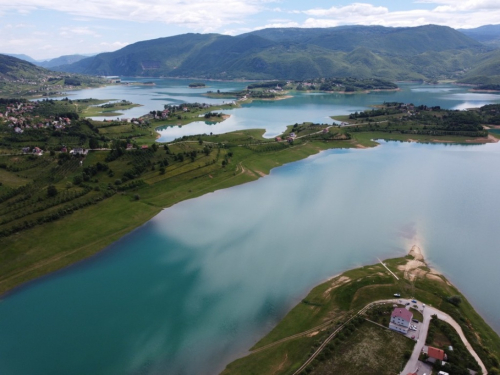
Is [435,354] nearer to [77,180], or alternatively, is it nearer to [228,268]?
[228,268]

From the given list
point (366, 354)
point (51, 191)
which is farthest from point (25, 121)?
point (366, 354)

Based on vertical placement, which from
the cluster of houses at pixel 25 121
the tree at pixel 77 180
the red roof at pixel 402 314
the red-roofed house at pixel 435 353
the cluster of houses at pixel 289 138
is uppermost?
the cluster of houses at pixel 25 121

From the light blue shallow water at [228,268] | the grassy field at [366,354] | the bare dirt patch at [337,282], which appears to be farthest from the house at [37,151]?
the grassy field at [366,354]

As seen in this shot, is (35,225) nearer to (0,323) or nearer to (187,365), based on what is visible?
(0,323)

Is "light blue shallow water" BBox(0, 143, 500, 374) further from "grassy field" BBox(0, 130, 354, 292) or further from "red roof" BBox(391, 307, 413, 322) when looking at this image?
"red roof" BBox(391, 307, 413, 322)

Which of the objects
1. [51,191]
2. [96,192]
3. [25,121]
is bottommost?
[96,192]

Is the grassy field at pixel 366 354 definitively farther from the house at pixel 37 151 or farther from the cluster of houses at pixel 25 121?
the cluster of houses at pixel 25 121
